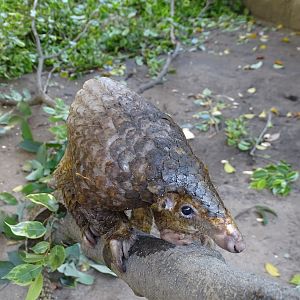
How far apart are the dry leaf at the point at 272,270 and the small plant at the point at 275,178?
55 centimetres

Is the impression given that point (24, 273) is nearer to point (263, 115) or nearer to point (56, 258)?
point (56, 258)

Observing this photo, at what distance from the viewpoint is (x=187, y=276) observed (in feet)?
3.37

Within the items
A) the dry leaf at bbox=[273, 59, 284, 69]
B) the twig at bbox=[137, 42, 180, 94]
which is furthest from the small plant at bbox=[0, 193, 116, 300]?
the dry leaf at bbox=[273, 59, 284, 69]

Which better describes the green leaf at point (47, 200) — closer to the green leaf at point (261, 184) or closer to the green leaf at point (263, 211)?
the green leaf at point (263, 211)

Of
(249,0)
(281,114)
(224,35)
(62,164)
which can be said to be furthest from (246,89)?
(62,164)

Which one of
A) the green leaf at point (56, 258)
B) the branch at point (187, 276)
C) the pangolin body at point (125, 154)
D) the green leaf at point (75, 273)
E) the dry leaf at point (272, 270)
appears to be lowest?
the dry leaf at point (272, 270)

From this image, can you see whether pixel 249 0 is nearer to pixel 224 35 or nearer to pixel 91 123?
pixel 224 35

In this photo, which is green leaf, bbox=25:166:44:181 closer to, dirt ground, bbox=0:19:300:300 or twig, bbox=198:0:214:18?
dirt ground, bbox=0:19:300:300

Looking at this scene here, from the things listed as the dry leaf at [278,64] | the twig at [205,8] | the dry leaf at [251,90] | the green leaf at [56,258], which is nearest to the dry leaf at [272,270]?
the green leaf at [56,258]

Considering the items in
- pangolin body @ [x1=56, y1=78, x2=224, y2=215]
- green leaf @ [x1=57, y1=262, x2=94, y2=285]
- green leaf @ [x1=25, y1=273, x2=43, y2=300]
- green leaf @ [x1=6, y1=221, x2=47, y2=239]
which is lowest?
green leaf @ [x1=57, y1=262, x2=94, y2=285]

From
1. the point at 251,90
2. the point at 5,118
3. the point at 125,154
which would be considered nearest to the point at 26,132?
the point at 5,118

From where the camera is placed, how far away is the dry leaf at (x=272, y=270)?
91.4 inches

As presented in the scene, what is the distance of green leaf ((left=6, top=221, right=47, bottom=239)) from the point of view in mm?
1554

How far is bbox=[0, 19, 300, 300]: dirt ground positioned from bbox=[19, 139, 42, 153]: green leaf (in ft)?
0.30
